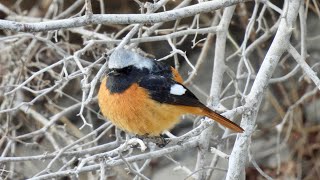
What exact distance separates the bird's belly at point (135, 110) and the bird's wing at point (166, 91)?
31 mm

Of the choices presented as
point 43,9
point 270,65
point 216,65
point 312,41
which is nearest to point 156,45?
point 43,9

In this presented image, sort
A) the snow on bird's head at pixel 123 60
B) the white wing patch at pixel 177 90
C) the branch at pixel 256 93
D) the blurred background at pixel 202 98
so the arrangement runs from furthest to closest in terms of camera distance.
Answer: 1. the blurred background at pixel 202 98
2. the white wing patch at pixel 177 90
3. the snow on bird's head at pixel 123 60
4. the branch at pixel 256 93

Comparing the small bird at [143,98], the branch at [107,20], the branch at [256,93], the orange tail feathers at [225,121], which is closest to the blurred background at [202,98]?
the branch at [256,93]

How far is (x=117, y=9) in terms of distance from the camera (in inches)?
235

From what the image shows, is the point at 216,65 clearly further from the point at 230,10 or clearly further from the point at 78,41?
the point at 78,41

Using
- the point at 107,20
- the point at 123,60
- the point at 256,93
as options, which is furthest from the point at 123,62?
the point at 256,93

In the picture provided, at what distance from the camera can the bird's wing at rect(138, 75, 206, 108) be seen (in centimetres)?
350

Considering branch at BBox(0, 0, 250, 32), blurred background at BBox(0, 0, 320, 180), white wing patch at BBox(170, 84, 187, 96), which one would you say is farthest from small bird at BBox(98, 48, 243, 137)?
blurred background at BBox(0, 0, 320, 180)

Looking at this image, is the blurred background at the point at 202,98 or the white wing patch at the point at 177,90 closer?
the white wing patch at the point at 177,90

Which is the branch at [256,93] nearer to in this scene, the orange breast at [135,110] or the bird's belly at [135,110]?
the orange breast at [135,110]

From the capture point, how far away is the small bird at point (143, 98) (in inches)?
135

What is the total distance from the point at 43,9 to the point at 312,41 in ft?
8.10

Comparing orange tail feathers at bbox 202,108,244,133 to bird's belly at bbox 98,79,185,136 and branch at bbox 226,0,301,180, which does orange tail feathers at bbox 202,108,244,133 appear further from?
bird's belly at bbox 98,79,185,136

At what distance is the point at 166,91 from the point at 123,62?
296mm
